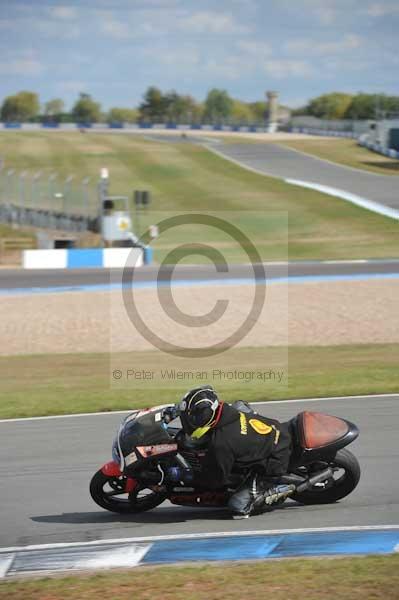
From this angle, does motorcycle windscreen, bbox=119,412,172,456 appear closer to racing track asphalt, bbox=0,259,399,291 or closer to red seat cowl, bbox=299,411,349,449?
red seat cowl, bbox=299,411,349,449

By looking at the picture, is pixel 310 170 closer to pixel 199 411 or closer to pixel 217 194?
pixel 217 194

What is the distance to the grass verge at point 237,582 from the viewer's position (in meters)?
5.91

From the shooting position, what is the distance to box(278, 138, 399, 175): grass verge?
65.1m

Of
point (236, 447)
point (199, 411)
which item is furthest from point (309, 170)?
point (199, 411)

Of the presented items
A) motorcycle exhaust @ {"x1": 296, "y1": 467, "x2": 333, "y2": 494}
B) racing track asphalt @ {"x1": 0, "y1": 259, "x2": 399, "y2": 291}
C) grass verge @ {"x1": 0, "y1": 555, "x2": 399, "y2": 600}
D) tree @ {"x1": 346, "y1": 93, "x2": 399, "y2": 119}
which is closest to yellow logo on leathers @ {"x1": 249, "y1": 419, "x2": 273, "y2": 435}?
motorcycle exhaust @ {"x1": 296, "y1": 467, "x2": 333, "y2": 494}

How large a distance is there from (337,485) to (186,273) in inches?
917

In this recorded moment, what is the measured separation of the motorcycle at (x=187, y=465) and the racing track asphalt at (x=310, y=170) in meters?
39.1

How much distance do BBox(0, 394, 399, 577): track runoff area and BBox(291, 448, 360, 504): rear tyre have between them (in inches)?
3.0

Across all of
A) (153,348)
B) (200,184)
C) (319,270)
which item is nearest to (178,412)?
(153,348)

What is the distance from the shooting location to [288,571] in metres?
6.37

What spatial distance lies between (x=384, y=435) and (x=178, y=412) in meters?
3.85

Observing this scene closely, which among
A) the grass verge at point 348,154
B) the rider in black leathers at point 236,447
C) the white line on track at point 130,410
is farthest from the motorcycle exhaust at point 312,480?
the grass verge at point 348,154

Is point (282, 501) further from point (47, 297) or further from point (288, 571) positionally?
point (47, 297)

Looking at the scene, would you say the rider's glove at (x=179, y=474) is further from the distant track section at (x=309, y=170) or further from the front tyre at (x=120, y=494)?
the distant track section at (x=309, y=170)
